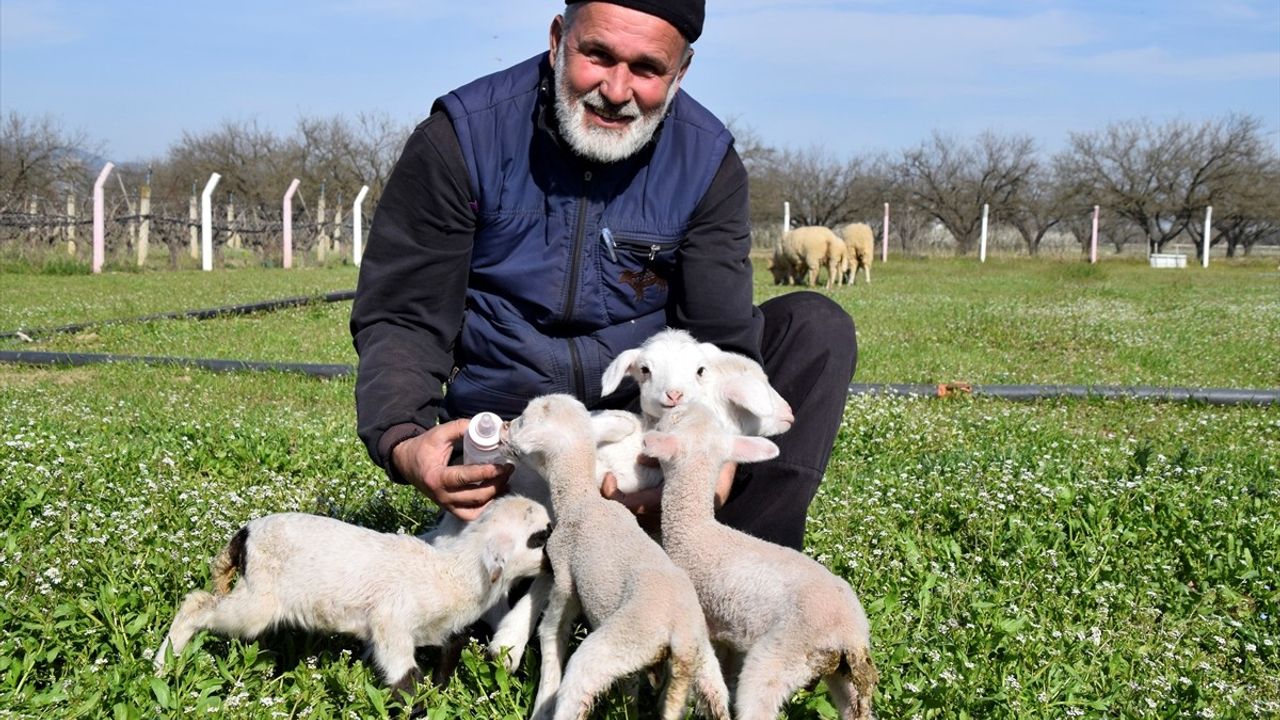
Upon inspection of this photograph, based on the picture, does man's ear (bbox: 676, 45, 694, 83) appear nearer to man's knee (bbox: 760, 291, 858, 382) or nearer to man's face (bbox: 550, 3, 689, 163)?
man's face (bbox: 550, 3, 689, 163)

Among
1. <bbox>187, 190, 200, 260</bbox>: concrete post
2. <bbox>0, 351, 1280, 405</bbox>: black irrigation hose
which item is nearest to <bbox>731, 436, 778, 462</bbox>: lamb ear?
<bbox>0, 351, 1280, 405</bbox>: black irrigation hose

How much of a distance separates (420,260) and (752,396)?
1.24 metres

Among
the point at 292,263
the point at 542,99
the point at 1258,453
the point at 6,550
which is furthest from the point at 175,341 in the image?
the point at 292,263

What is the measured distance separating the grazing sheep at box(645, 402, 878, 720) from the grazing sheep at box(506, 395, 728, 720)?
15cm

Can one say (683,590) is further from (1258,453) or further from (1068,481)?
(1258,453)

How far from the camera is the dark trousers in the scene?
13.3 ft

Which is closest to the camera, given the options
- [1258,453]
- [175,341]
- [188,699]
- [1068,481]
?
[188,699]

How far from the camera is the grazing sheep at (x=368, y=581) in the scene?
336cm

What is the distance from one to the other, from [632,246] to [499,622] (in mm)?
1382

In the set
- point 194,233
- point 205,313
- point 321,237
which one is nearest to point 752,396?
point 205,313

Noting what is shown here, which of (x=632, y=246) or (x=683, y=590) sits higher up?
(x=632, y=246)

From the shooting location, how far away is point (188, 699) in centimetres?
314

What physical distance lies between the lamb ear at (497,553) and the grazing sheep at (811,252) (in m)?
26.8

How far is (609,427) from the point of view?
3.69 m
